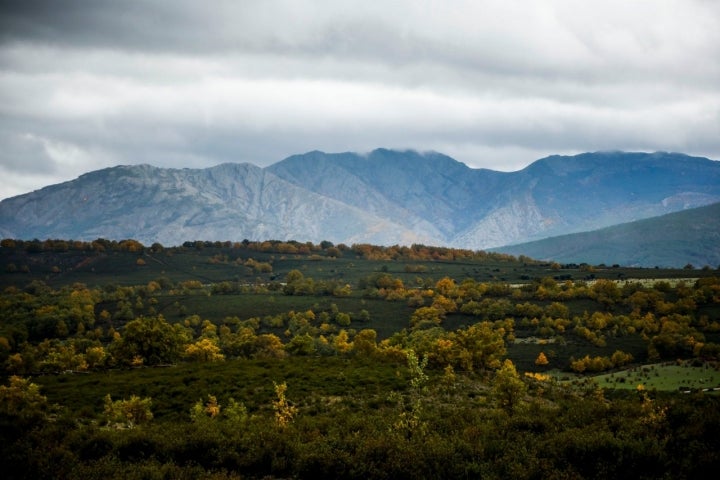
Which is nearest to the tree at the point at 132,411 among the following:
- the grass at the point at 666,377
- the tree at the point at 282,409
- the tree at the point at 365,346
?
the tree at the point at 282,409

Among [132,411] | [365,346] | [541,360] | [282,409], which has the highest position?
[282,409]

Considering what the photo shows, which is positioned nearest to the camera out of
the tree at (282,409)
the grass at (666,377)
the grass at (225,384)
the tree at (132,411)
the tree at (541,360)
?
the tree at (282,409)

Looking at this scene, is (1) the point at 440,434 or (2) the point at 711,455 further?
(1) the point at 440,434

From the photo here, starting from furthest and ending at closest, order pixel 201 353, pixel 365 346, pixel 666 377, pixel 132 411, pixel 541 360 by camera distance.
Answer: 1. pixel 541 360
2. pixel 666 377
3. pixel 365 346
4. pixel 201 353
5. pixel 132 411

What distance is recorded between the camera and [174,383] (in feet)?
228

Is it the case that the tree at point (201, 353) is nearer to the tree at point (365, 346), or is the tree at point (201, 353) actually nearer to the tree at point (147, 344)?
the tree at point (147, 344)

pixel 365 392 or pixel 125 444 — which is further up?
pixel 125 444

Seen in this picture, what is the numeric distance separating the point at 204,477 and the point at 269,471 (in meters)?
4.02

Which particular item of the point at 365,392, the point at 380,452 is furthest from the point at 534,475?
the point at 365,392

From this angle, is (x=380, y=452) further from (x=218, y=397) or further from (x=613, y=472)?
(x=218, y=397)

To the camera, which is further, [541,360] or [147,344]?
[541,360]

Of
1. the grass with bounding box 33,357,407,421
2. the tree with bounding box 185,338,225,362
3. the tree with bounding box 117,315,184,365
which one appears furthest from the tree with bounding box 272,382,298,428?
the tree with bounding box 185,338,225,362

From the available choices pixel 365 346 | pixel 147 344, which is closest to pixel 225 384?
pixel 147 344

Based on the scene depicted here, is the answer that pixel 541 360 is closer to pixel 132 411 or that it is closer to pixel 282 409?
pixel 282 409
